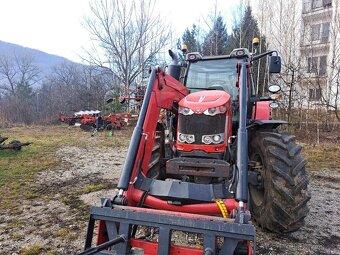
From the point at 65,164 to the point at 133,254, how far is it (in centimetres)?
587

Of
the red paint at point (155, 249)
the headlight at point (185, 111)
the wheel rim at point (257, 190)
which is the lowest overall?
the red paint at point (155, 249)

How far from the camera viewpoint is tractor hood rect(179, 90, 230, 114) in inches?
134

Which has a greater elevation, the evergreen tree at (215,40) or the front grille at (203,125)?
the evergreen tree at (215,40)

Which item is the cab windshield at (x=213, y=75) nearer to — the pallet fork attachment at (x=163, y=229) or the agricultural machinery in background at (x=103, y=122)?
the pallet fork attachment at (x=163, y=229)

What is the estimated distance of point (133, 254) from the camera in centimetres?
246

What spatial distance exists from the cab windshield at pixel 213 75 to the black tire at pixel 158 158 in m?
1.06

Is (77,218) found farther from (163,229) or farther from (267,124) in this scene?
(267,124)

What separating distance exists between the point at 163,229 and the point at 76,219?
6.91 feet

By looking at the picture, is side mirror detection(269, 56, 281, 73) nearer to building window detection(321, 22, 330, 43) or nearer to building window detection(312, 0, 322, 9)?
building window detection(321, 22, 330, 43)

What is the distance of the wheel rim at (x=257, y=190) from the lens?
3.66 m

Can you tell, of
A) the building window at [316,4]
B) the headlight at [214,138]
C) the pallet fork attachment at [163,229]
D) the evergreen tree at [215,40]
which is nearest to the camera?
the pallet fork attachment at [163,229]

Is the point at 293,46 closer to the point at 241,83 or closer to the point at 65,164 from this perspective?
the point at 65,164

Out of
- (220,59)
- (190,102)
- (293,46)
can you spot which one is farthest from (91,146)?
(293,46)

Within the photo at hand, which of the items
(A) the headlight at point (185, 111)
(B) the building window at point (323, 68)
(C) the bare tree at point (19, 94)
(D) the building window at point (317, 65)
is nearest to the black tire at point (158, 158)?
(A) the headlight at point (185, 111)
